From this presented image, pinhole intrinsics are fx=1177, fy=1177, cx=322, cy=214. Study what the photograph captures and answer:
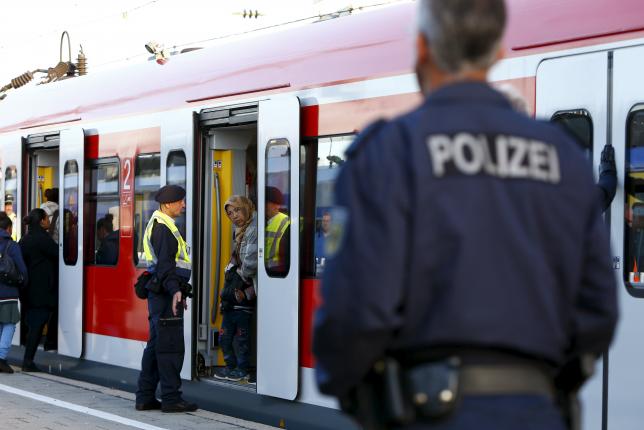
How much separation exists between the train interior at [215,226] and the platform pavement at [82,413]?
25.3 inches

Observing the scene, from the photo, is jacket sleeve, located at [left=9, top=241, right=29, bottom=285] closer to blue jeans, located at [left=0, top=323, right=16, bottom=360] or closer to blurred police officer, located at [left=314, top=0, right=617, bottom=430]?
blue jeans, located at [left=0, top=323, right=16, bottom=360]

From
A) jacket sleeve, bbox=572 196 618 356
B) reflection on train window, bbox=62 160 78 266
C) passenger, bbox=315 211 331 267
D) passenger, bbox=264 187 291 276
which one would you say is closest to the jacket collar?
jacket sleeve, bbox=572 196 618 356

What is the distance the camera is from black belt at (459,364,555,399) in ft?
7.31

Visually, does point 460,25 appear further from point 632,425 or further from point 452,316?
point 632,425

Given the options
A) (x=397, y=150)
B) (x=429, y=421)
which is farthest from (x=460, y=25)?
(x=429, y=421)

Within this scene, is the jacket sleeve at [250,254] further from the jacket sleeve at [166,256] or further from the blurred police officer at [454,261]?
the blurred police officer at [454,261]

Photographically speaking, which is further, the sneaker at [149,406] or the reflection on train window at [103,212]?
the reflection on train window at [103,212]

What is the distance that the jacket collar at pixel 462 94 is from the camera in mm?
2344

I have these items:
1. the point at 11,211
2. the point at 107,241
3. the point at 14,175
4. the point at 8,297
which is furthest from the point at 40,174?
the point at 107,241

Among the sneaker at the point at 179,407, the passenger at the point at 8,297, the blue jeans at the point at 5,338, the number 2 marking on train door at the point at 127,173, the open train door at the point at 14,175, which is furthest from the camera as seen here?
the open train door at the point at 14,175

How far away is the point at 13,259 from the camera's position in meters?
11.9

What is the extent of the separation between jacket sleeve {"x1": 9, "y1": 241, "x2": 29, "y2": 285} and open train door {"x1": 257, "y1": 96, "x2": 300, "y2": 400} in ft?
13.6

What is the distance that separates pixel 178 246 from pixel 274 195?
0.95m

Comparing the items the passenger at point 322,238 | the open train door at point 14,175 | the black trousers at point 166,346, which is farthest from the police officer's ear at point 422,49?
the open train door at point 14,175
